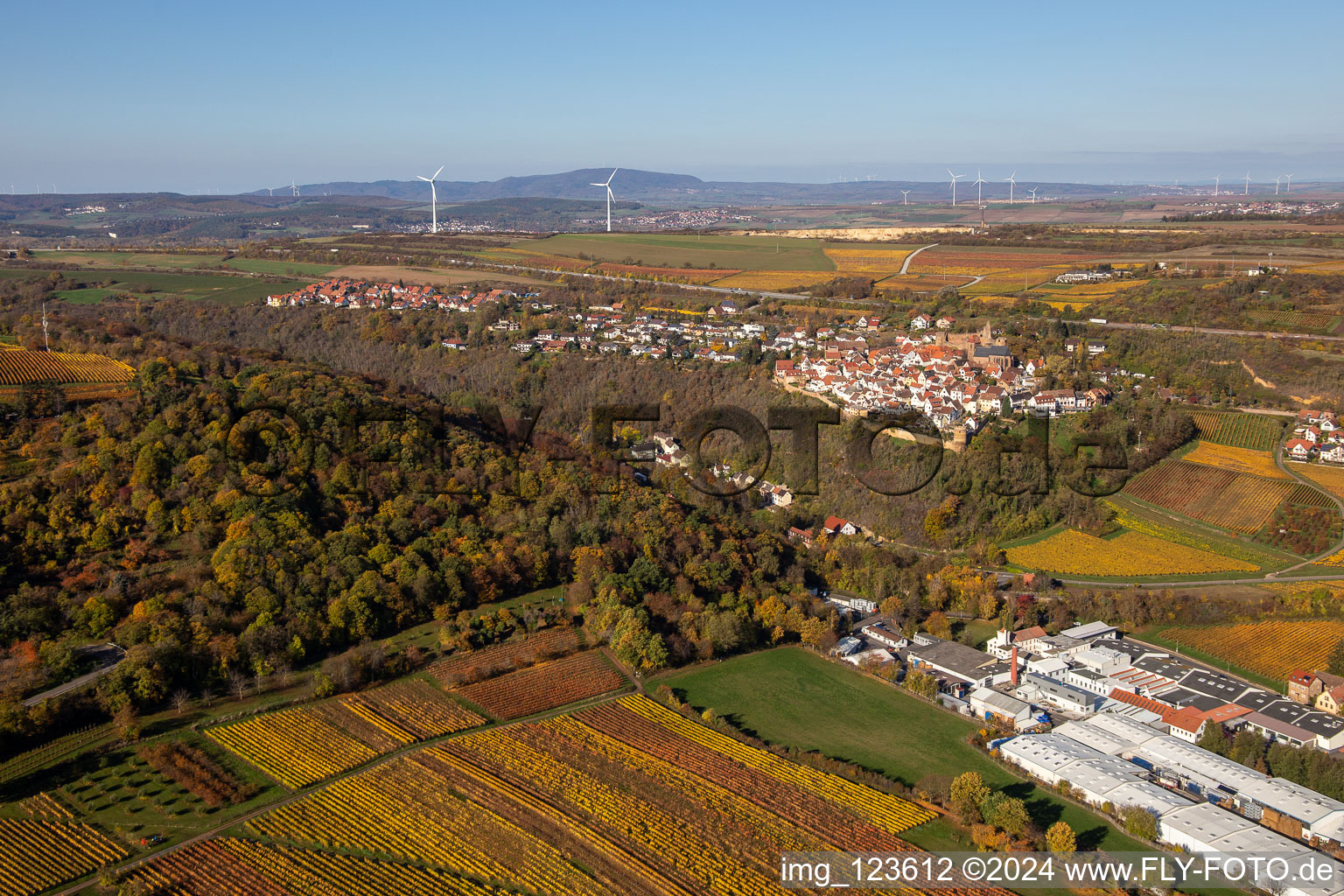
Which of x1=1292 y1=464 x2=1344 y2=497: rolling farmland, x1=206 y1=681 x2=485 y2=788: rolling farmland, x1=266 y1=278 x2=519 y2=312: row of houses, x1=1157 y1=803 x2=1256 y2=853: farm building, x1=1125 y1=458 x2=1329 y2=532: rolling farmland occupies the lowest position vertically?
x1=1157 y1=803 x2=1256 y2=853: farm building

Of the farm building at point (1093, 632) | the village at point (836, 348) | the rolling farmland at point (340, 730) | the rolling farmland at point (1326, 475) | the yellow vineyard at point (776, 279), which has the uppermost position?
the yellow vineyard at point (776, 279)

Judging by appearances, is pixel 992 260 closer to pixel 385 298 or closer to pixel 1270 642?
pixel 385 298

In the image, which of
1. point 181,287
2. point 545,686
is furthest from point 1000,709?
point 181,287

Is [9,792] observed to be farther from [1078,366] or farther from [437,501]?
[1078,366]

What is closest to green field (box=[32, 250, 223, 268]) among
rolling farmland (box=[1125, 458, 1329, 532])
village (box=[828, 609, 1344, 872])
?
village (box=[828, 609, 1344, 872])

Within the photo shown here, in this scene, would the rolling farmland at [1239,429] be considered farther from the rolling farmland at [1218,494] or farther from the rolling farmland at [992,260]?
the rolling farmland at [992,260]

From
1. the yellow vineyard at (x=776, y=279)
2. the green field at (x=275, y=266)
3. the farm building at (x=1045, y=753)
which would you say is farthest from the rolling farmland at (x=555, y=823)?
the green field at (x=275, y=266)

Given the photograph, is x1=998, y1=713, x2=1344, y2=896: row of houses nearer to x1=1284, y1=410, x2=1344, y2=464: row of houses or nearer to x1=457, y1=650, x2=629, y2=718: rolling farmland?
x1=457, y1=650, x2=629, y2=718: rolling farmland
